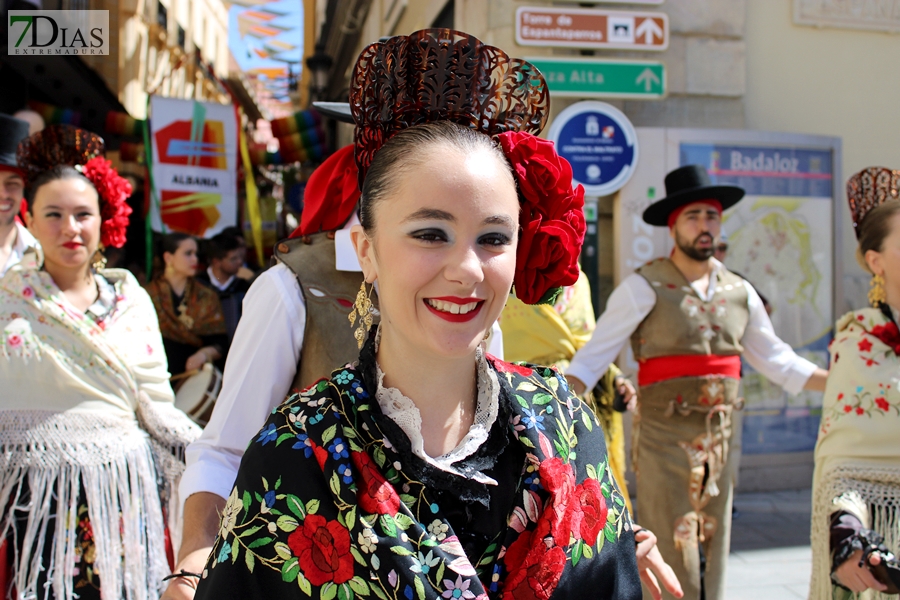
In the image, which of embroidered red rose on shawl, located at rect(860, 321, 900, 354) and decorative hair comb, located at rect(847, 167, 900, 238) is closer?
embroidered red rose on shawl, located at rect(860, 321, 900, 354)

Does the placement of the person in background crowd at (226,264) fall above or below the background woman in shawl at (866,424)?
above

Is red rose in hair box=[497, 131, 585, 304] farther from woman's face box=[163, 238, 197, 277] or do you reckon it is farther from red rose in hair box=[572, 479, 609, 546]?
woman's face box=[163, 238, 197, 277]

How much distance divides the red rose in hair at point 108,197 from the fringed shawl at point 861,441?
9.44 ft

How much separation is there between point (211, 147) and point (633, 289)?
16.4 ft

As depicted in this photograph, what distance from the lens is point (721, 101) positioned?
19.7 ft

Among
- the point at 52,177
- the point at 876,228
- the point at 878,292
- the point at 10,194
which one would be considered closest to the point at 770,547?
the point at 878,292

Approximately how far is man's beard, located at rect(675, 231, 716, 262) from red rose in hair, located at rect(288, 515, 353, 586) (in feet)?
10.0

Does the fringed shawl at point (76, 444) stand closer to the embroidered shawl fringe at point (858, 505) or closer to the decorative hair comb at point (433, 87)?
the decorative hair comb at point (433, 87)

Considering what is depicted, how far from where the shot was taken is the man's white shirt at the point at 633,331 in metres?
3.60

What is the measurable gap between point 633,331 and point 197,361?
280 centimetres

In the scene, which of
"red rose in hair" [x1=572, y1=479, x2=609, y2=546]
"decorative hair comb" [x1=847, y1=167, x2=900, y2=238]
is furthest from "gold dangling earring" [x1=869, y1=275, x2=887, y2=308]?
"red rose in hair" [x1=572, y1=479, x2=609, y2=546]

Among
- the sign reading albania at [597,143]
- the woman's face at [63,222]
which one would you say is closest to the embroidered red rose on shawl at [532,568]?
the woman's face at [63,222]

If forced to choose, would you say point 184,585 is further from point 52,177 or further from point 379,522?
point 52,177

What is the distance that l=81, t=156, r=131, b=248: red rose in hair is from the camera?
9.75 ft
